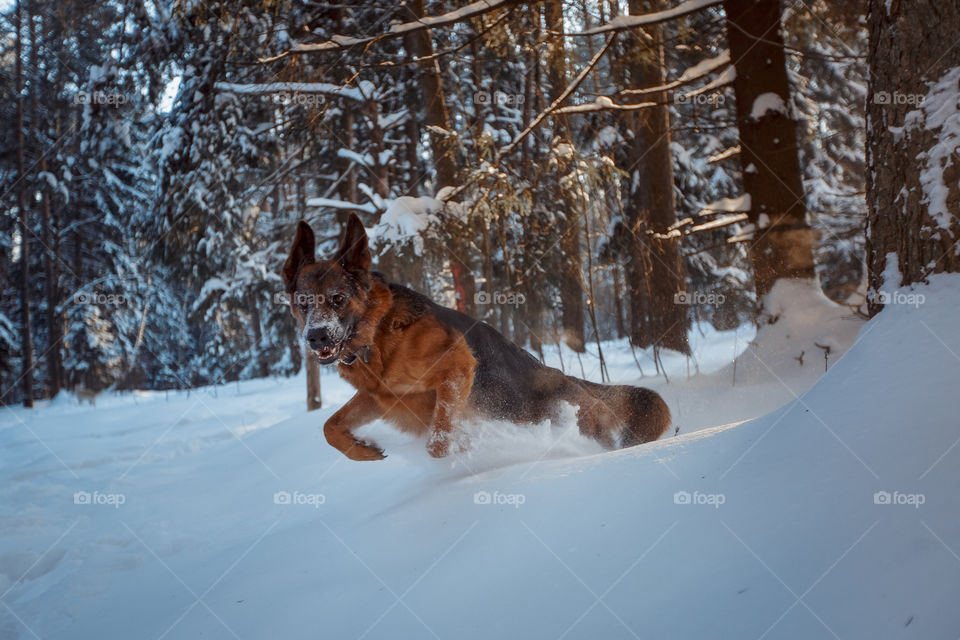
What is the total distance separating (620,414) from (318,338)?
2774mm

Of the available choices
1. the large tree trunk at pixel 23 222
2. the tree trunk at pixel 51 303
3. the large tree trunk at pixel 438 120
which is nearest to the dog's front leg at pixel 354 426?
the large tree trunk at pixel 438 120

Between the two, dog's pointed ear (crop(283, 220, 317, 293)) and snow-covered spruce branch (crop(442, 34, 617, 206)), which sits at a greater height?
snow-covered spruce branch (crop(442, 34, 617, 206))

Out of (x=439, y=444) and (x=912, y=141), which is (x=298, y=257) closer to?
(x=439, y=444)

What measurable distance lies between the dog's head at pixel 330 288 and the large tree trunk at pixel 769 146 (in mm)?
4368

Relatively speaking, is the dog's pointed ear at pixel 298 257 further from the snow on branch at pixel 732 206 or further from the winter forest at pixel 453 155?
the snow on branch at pixel 732 206

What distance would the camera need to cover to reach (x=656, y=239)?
28.4 ft

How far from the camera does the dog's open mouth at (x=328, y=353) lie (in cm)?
368

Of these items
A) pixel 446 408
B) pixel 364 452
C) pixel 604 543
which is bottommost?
pixel 364 452

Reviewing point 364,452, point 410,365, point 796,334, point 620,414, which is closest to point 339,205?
point 410,365

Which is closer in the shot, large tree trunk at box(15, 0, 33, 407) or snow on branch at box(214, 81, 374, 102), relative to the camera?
snow on branch at box(214, 81, 374, 102)

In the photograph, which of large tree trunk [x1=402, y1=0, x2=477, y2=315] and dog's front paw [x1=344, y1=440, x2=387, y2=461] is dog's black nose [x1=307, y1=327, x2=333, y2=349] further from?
large tree trunk [x1=402, y1=0, x2=477, y2=315]

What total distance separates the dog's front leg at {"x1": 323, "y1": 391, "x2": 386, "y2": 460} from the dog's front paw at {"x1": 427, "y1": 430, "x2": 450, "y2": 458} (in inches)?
17.2

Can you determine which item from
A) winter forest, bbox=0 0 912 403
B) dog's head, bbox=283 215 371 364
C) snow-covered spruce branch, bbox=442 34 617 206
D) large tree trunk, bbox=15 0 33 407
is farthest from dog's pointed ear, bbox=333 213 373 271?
large tree trunk, bbox=15 0 33 407

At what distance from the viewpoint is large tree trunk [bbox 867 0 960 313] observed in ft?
8.54
